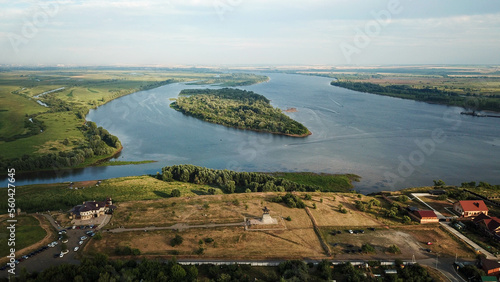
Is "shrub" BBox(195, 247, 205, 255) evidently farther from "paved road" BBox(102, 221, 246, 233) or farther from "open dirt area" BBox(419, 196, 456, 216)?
"open dirt area" BBox(419, 196, 456, 216)

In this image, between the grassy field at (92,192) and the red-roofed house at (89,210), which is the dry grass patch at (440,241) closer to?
the grassy field at (92,192)

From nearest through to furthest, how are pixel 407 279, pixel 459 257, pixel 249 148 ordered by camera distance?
pixel 407 279 → pixel 459 257 → pixel 249 148

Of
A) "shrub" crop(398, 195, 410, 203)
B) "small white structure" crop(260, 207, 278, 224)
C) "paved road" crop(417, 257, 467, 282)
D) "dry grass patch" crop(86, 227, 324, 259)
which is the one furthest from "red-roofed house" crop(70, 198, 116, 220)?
"shrub" crop(398, 195, 410, 203)

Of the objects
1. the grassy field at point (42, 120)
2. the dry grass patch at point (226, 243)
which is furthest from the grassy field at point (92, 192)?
the grassy field at point (42, 120)

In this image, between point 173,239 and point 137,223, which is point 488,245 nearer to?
point 173,239

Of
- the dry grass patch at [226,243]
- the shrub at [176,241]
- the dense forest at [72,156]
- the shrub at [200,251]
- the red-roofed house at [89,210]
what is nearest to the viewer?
the shrub at [200,251]

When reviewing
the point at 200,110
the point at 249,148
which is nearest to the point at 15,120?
the point at 200,110

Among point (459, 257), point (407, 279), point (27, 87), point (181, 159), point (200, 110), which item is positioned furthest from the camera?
point (27, 87)

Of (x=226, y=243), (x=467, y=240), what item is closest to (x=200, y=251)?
(x=226, y=243)
